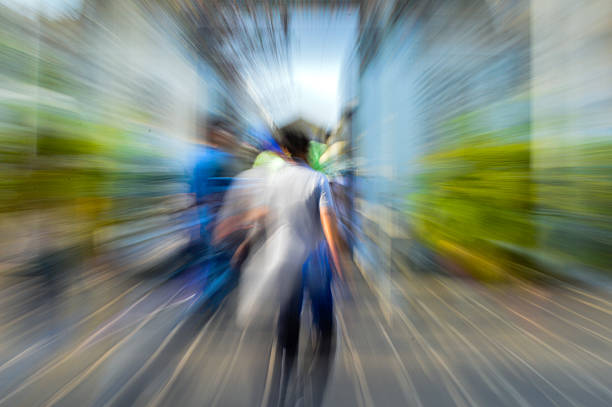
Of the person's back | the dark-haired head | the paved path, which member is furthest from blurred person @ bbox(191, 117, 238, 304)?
the person's back

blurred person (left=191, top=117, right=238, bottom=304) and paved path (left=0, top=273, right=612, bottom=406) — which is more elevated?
blurred person (left=191, top=117, right=238, bottom=304)

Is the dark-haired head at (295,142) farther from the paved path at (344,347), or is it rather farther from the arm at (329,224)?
the paved path at (344,347)

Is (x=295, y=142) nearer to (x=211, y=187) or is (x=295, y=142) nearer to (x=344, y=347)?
(x=211, y=187)

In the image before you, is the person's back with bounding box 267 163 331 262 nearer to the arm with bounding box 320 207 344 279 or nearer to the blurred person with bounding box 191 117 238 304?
the arm with bounding box 320 207 344 279

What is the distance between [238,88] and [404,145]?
72 cm

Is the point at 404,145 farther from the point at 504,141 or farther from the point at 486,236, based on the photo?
the point at 486,236

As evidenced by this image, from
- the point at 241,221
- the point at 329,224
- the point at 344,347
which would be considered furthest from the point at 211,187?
the point at 344,347

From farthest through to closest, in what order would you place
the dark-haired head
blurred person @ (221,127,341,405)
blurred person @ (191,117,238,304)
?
blurred person @ (191,117,238,304)
the dark-haired head
blurred person @ (221,127,341,405)

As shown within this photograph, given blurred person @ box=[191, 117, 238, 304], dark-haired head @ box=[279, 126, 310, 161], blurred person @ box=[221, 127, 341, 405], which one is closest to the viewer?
blurred person @ box=[221, 127, 341, 405]

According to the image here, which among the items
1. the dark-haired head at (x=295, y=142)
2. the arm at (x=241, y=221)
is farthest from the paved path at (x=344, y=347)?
the dark-haired head at (x=295, y=142)

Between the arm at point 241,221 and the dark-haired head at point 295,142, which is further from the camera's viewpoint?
the dark-haired head at point 295,142

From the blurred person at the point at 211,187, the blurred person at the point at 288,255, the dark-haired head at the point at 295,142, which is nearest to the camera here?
the blurred person at the point at 288,255

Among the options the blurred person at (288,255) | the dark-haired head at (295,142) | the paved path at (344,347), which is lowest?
the paved path at (344,347)

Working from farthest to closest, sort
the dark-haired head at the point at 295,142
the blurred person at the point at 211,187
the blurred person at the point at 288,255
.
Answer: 1. the blurred person at the point at 211,187
2. the dark-haired head at the point at 295,142
3. the blurred person at the point at 288,255
